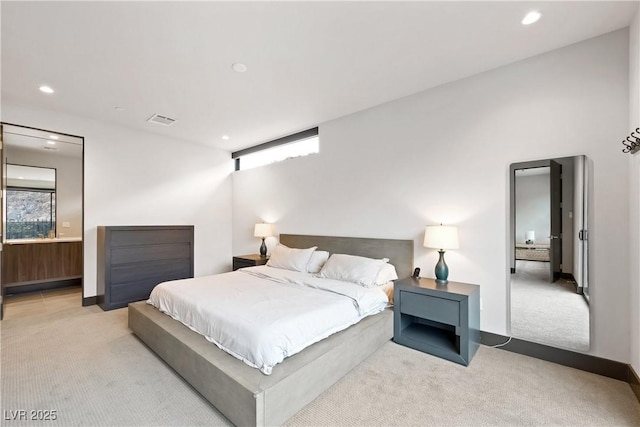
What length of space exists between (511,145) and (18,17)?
4.32 metres

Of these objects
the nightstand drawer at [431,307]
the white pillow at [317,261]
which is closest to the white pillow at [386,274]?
the nightstand drawer at [431,307]

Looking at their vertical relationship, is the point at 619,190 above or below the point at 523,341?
above

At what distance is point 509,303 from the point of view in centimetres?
271

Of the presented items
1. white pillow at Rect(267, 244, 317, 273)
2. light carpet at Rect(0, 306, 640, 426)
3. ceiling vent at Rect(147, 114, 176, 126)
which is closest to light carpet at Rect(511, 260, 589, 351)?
light carpet at Rect(0, 306, 640, 426)

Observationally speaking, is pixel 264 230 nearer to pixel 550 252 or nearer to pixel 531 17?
pixel 550 252

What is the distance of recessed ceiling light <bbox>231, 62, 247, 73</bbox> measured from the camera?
2.69 metres

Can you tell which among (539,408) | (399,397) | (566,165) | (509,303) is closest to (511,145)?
(566,165)

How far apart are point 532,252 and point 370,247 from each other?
170 cm

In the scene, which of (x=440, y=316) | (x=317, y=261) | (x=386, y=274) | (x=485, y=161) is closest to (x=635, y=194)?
(x=485, y=161)

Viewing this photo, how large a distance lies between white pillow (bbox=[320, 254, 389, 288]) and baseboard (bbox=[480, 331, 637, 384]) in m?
1.24

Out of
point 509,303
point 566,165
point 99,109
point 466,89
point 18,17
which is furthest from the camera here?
point 99,109

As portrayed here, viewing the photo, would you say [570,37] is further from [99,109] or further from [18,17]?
[99,109]

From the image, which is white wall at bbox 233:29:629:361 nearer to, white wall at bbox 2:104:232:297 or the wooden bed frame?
the wooden bed frame

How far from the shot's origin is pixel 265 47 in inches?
95.7
